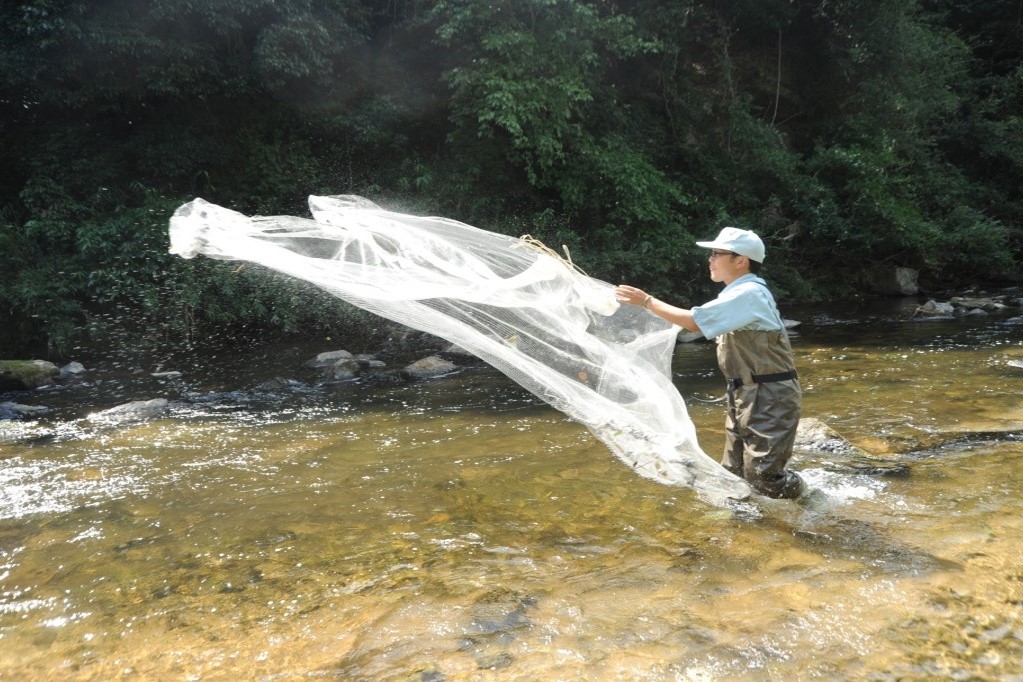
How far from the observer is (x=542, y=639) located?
2.71m

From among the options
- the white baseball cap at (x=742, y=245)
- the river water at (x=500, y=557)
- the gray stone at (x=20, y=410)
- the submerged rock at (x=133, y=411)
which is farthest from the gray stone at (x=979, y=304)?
the gray stone at (x=20, y=410)

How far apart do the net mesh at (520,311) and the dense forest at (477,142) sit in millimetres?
7075

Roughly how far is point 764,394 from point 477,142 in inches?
409

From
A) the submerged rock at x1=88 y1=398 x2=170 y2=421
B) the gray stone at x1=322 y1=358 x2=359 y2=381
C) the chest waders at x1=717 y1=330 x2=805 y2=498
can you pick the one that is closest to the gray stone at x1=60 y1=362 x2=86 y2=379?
the submerged rock at x1=88 y1=398 x2=170 y2=421

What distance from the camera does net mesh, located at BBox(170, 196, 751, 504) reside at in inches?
156

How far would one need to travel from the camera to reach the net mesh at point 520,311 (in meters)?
3.95

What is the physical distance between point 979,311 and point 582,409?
1121cm

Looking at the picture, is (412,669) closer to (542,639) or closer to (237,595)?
(542,639)

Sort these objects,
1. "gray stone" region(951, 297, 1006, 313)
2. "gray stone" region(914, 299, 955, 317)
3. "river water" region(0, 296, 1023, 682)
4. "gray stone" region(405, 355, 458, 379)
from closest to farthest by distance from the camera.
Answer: "river water" region(0, 296, 1023, 682) < "gray stone" region(405, 355, 458, 379) < "gray stone" region(914, 299, 955, 317) < "gray stone" region(951, 297, 1006, 313)

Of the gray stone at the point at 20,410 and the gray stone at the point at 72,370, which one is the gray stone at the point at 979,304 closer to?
the gray stone at the point at 20,410

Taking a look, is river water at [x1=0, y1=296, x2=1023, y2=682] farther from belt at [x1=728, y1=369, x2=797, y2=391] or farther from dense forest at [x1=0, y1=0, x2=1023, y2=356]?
dense forest at [x1=0, y1=0, x2=1023, y2=356]

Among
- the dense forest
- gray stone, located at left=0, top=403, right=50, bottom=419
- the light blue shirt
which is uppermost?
the dense forest

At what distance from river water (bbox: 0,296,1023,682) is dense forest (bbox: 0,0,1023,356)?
260 inches

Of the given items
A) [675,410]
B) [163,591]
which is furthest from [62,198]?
[675,410]
